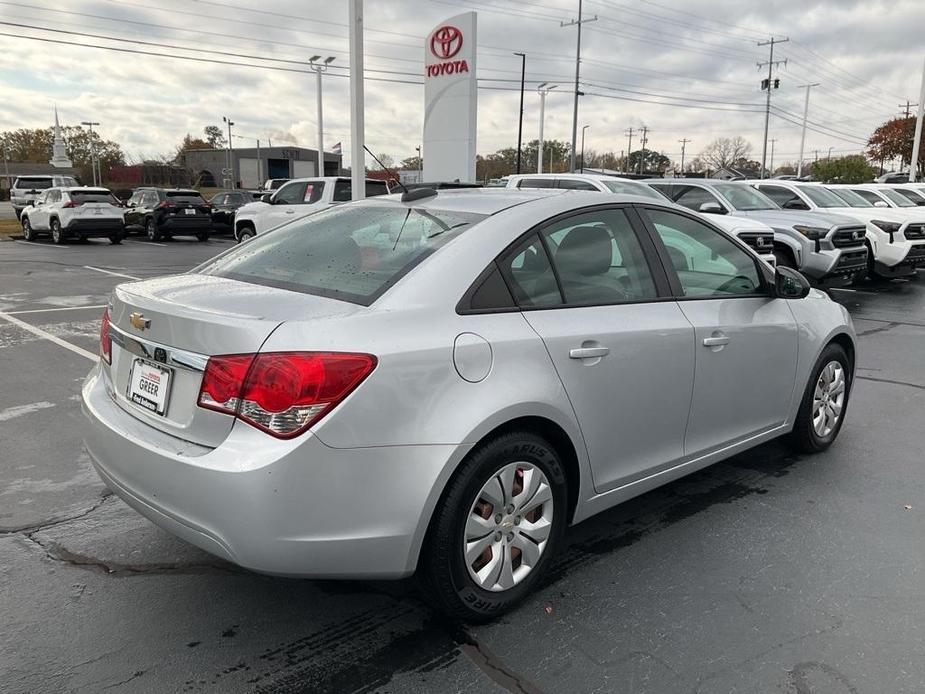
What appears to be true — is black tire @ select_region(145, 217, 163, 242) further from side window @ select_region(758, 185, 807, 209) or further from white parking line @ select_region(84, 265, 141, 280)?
side window @ select_region(758, 185, 807, 209)

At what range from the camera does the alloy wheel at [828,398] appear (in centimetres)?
462

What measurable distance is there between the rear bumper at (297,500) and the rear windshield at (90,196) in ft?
70.3

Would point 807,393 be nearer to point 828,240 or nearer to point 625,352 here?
point 625,352

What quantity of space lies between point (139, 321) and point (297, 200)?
14778 mm

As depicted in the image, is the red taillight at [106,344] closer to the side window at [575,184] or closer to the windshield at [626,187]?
the side window at [575,184]

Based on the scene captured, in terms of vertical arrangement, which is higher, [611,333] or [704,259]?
[704,259]

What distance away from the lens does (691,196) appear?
1322 cm

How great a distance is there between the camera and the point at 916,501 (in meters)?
4.08

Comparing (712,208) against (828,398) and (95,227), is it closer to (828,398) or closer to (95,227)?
(828,398)

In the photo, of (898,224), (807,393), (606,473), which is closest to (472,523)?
(606,473)

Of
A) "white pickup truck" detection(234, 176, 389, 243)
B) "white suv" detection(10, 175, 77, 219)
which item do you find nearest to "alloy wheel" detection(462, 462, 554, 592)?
"white pickup truck" detection(234, 176, 389, 243)

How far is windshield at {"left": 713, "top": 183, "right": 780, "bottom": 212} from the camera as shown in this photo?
13.1 meters

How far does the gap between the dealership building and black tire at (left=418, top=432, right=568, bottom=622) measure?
88247 mm

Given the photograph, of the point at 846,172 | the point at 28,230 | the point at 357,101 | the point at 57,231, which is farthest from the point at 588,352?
the point at 846,172
